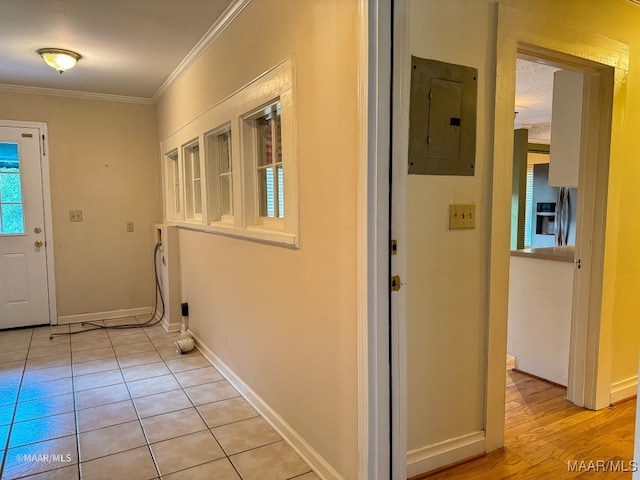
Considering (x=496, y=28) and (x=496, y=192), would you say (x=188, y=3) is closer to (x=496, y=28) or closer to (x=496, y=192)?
(x=496, y=28)

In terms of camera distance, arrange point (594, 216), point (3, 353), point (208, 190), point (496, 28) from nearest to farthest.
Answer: point (496, 28), point (594, 216), point (208, 190), point (3, 353)

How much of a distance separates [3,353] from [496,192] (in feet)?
13.5

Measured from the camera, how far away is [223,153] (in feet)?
10.7

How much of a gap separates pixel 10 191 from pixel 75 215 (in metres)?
0.61

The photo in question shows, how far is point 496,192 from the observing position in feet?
6.44

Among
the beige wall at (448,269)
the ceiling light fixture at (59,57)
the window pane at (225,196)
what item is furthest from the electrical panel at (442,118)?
the ceiling light fixture at (59,57)

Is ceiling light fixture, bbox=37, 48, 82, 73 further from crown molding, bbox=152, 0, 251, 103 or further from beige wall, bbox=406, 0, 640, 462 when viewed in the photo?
beige wall, bbox=406, 0, 640, 462

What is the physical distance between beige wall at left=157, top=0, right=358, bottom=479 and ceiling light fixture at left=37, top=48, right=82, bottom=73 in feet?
4.50

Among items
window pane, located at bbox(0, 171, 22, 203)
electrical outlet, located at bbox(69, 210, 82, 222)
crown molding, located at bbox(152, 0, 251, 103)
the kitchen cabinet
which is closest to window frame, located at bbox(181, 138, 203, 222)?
crown molding, located at bbox(152, 0, 251, 103)

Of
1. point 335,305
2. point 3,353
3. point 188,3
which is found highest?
point 188,3

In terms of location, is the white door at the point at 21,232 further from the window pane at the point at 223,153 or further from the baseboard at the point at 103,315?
the window pane at the point at 223,153

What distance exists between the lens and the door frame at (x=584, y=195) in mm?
1953

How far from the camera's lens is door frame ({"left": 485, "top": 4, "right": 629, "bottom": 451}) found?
195 centimetres

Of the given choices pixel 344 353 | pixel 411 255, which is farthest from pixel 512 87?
pixel 344 353
